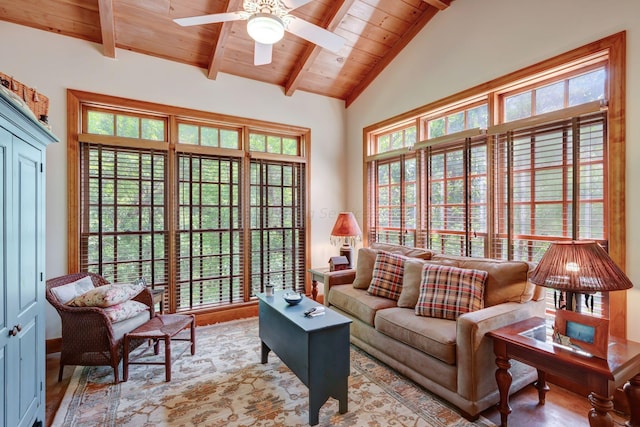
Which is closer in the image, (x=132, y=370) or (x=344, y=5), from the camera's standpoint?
(x=132, y=370)

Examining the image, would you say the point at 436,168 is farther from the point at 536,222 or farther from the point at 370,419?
the point at 370,419

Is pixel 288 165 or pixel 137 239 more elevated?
pixel 288 165

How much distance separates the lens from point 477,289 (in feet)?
8.36

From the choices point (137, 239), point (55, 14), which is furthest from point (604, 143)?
point (55, 14)

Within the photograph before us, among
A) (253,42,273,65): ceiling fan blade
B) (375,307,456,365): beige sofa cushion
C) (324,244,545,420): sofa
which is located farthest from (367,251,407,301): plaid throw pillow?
(253,42,273,65): ceiling fan blade

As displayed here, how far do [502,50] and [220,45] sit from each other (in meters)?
2.92

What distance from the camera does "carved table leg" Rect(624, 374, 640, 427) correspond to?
5.83 ft

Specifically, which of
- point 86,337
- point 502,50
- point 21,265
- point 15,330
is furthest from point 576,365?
point 86,337

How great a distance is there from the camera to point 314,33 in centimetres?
244

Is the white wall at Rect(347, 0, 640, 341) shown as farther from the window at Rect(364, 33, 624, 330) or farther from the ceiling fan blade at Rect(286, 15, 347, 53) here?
the ceiling fan blade at Rect(286, 15, 347, 53)

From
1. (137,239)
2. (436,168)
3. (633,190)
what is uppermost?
(436,168)

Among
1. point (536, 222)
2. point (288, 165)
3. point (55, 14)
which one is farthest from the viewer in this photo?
point (288, 165)

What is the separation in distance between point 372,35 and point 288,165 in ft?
6.52

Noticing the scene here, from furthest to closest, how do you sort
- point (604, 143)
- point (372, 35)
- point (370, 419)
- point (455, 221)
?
point (372, 35) < point (455, 221) < point (604, 143) < point (370, 419)
